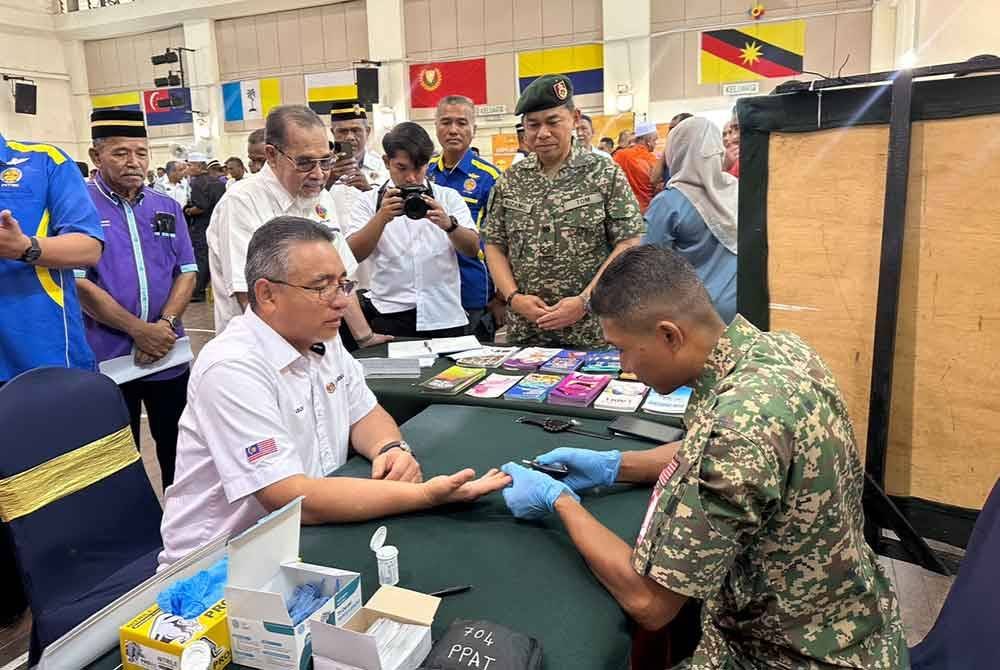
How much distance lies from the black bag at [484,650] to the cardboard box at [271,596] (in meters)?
0.14

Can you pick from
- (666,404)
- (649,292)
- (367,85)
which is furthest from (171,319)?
(367,85)

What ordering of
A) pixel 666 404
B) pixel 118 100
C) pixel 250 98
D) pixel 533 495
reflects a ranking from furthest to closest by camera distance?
pixel 118 100 < pixel 250 98 < pixel 666 404 < pixel 533 495

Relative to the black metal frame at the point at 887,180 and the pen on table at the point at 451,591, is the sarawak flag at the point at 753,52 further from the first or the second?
the pen on table at the point at 451,591

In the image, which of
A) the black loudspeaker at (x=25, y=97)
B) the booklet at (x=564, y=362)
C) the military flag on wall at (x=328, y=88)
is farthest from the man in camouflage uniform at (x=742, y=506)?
the black loudspeaker at (x=25, y=97)

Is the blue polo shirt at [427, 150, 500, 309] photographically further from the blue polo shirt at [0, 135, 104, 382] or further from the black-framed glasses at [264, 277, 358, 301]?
the black-framed glasses at [264, 277, 358, 301]

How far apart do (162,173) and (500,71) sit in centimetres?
660

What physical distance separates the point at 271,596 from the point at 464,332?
2.31 m

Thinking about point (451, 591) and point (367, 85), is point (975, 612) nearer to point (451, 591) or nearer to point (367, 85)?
point (451, 591)

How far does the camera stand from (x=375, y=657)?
83 cm

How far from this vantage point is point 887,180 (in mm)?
1456

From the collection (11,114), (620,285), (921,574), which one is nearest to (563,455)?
(620,285)

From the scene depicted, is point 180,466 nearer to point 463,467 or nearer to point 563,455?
point 463,467

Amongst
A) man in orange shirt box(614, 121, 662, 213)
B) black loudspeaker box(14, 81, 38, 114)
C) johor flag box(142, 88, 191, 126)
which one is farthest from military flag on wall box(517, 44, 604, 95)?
black loudspeaker box(14, 81, 38, 114)

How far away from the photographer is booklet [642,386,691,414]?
187 centimetres
